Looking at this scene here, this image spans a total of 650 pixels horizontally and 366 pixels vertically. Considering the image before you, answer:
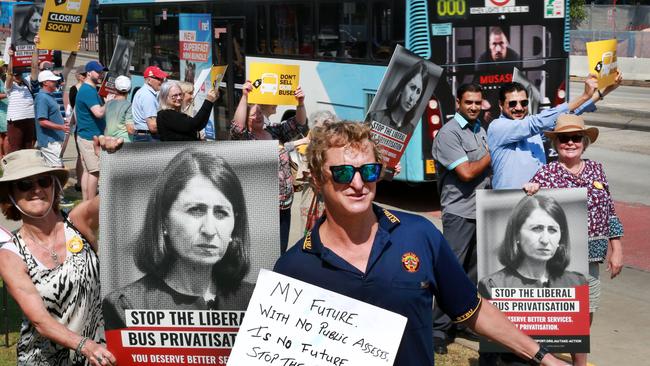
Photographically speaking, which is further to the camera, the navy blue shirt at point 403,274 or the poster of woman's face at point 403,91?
the poster of woman's face at point 403,91

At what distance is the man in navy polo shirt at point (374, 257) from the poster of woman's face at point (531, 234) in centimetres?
209

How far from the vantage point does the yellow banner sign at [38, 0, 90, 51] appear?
12875mm

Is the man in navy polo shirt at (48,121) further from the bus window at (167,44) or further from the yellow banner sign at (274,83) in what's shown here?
the yellow banner sign at (274,83)

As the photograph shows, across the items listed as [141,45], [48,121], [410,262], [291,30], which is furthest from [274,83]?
[141,45]

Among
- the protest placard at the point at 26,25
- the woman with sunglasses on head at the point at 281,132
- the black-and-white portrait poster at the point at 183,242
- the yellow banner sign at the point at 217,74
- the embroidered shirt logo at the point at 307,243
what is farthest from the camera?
the protest placard at the point at 26,25

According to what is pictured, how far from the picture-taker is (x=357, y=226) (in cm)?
338

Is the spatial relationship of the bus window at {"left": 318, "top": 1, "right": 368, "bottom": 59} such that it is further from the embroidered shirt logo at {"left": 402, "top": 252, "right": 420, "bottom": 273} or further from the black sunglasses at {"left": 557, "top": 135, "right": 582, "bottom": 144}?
the embroidered shirt logo at {"left": 402, "top": 252, "right": 420, "bottom": 273}

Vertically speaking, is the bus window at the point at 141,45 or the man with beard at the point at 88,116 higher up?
the bus window at the point at 141,45

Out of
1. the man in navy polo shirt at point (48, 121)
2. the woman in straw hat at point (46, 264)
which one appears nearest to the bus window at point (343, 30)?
the man in navy polo shirt at point (48, 121)

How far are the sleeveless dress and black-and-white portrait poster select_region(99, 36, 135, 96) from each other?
733 centimetres

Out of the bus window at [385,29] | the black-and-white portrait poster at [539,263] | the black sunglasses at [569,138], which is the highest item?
the bus window at [385,29]

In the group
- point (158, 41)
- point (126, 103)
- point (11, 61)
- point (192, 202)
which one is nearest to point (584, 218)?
point (192, 202)

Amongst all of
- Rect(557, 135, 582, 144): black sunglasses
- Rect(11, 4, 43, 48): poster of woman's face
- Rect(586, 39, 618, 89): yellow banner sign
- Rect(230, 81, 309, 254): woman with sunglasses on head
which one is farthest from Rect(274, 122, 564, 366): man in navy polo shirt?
Rect(11, 4, 43, 48): poster of woman's face

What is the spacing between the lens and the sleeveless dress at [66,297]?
13.7 ft
